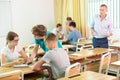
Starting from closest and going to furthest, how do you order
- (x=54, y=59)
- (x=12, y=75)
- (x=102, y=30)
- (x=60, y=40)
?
(x=12, y=75) < (x=54, y=59) < (x=102, y=30) < (x=60, y=40)

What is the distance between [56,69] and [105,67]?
119 centimetres

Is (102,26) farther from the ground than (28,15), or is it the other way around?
(28,15)

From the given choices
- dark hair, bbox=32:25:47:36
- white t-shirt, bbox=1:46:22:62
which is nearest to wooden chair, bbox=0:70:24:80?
dark hair, bbox=32:25:47:36

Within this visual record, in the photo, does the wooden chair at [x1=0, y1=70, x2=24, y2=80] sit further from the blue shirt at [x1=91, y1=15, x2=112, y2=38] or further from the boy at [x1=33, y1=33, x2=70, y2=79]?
the blue shirt at [x1=91, y1=15, x2=112, y2=38]

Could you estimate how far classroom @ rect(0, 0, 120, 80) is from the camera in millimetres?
3021

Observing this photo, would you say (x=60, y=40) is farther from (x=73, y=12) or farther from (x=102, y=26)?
(x=102, y=26)

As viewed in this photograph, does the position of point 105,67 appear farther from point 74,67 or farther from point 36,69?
point 36,69

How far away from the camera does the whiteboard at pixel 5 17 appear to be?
719cm

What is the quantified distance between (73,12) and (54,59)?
199 inches

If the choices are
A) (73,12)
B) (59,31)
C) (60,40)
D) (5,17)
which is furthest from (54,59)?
(73,12)

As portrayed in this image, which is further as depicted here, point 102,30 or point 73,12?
point 73,12

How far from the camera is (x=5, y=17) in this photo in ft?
24.0

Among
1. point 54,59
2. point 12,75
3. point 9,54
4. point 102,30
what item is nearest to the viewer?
point 12,75

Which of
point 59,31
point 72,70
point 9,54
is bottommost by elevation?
point 72,70
